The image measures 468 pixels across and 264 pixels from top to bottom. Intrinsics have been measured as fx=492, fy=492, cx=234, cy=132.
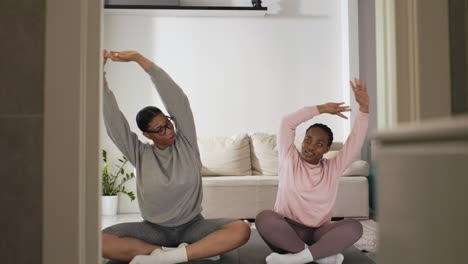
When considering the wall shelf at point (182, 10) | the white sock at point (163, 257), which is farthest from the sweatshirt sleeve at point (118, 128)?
the wall shelf at point (182, 10)

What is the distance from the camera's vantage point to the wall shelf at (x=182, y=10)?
5145 mm

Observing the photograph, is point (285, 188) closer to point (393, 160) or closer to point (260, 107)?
point (393, 160)

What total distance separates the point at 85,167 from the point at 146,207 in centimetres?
117

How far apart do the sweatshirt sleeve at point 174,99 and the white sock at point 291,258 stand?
0.70 metres

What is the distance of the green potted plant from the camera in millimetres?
5039

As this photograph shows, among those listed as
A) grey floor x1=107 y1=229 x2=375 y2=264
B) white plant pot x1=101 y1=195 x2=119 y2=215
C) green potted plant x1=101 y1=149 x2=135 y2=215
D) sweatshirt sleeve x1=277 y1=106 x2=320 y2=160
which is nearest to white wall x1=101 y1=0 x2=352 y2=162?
green potted plant x1=101 y1=149 x2=135 y2=215

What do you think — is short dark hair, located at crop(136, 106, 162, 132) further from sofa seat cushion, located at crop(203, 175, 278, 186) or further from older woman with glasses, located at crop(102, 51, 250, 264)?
sofa seat cushion, located at crop(203, 175, 278, 186)

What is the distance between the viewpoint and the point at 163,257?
7.42 ft

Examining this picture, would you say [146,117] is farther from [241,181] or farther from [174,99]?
[241,181]

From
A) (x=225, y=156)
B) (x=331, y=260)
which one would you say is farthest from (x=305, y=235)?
(x=225, y=156)

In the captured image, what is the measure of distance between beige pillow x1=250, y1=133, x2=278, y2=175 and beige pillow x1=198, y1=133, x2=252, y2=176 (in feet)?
0.24

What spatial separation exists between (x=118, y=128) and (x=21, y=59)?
112 cm

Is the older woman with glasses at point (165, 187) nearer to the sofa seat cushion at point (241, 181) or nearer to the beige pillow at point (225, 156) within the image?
the sofa seat cushion at point (241, 181)

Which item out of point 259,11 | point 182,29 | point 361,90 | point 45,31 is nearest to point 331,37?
point 259,11
